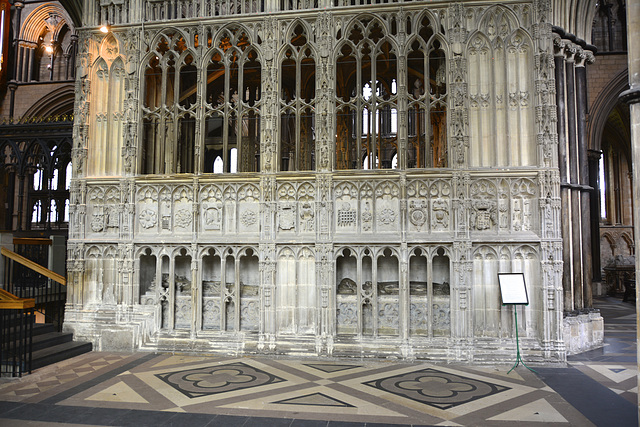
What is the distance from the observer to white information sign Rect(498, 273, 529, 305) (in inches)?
347

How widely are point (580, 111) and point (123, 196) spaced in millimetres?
11279

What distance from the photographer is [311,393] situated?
24.3 feet

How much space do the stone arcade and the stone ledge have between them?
1011 millimetres

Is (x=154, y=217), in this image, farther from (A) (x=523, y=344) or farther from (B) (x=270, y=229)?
(A) (x=523, y=344)

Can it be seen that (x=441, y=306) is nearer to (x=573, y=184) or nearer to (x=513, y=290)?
(x=513, y=290)

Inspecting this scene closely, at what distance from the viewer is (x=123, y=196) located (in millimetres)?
10805

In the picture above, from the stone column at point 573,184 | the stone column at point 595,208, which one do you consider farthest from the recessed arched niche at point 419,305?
the stone column at point 595,208

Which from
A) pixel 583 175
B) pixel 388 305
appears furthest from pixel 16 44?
pixel 583 175

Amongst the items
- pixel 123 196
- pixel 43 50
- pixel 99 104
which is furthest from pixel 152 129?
pixel 43 50

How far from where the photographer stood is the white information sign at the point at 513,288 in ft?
28.9

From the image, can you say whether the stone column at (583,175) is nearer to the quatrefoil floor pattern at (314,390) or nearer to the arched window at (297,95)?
the quatrefoil floor pattern at (314,390)

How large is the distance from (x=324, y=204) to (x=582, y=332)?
6508mm

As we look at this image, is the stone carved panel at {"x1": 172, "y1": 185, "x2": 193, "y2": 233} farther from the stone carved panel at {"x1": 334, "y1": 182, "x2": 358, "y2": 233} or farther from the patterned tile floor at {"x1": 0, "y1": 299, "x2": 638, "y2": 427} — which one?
the stone carved panel at {"x1": 334, "y1": 182, "x2": 358, "y2": 233}

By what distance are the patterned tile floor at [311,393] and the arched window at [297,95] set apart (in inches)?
184
